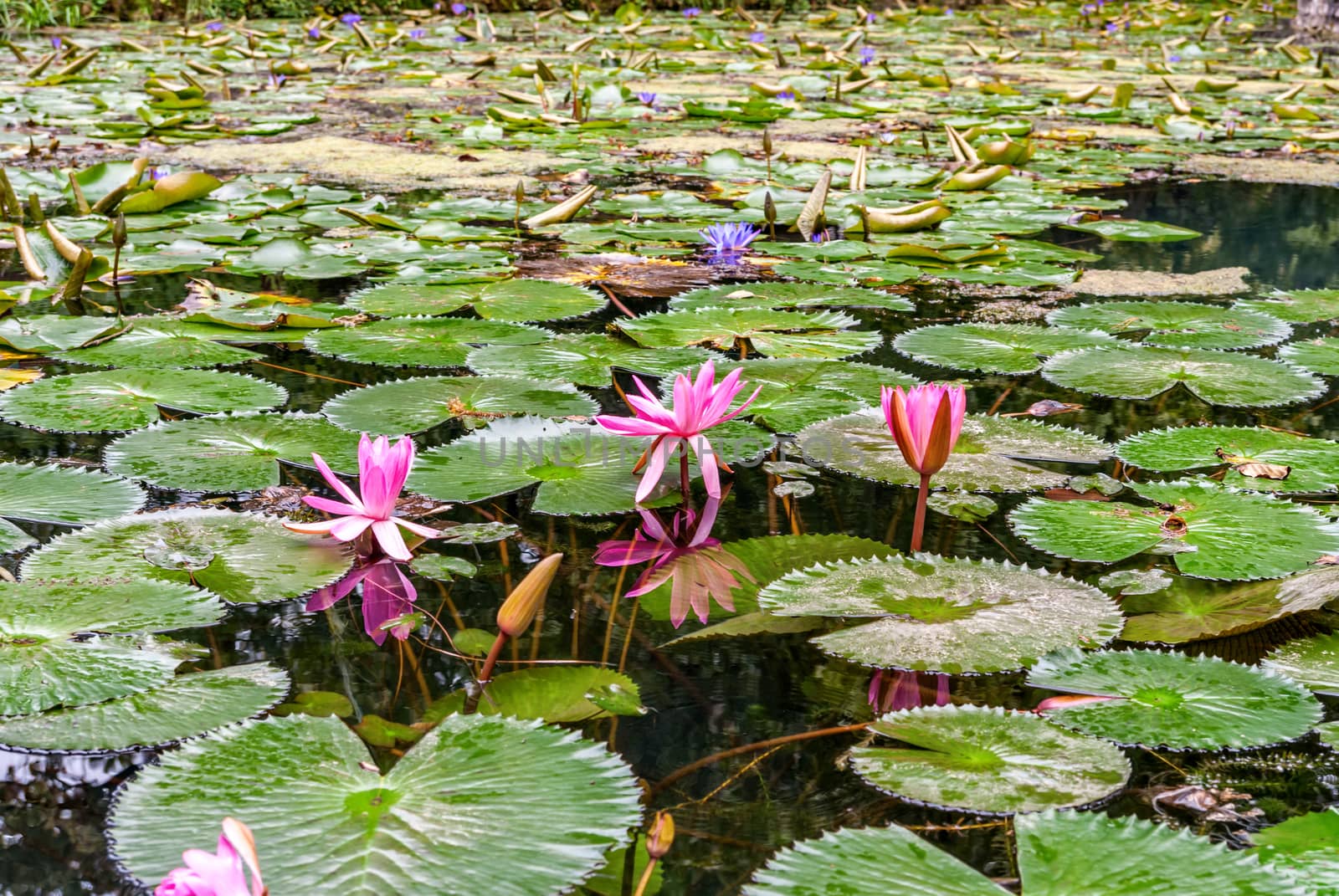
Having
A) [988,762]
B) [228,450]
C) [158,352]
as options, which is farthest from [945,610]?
[158,352]

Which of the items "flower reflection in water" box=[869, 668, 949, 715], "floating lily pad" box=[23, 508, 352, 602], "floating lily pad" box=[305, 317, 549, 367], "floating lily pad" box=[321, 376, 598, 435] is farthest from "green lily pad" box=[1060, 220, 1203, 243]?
"floating lily pad" box=[23, 508, 352, 602]

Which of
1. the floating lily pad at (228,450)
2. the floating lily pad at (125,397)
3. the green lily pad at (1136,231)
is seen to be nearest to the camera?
the floating lily pad at (228,450)

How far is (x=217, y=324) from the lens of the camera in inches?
83.0

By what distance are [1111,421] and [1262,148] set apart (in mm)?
3236

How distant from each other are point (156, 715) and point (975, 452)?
1030 mm

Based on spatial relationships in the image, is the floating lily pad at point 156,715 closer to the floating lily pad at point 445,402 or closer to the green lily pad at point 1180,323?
the floating lily pad at point 445,402

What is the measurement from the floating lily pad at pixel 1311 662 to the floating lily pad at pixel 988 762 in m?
0.23

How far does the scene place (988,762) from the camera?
0.89 metres

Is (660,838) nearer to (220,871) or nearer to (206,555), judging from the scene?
(220,871)

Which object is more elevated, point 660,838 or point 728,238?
point 728,238

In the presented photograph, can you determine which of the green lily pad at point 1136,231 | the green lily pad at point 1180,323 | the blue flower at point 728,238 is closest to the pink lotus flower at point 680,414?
the green lily pad at point 1180,323

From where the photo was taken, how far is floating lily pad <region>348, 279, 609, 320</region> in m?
2.18

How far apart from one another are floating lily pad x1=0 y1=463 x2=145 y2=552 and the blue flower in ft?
5.07

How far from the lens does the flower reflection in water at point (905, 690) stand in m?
0.99
